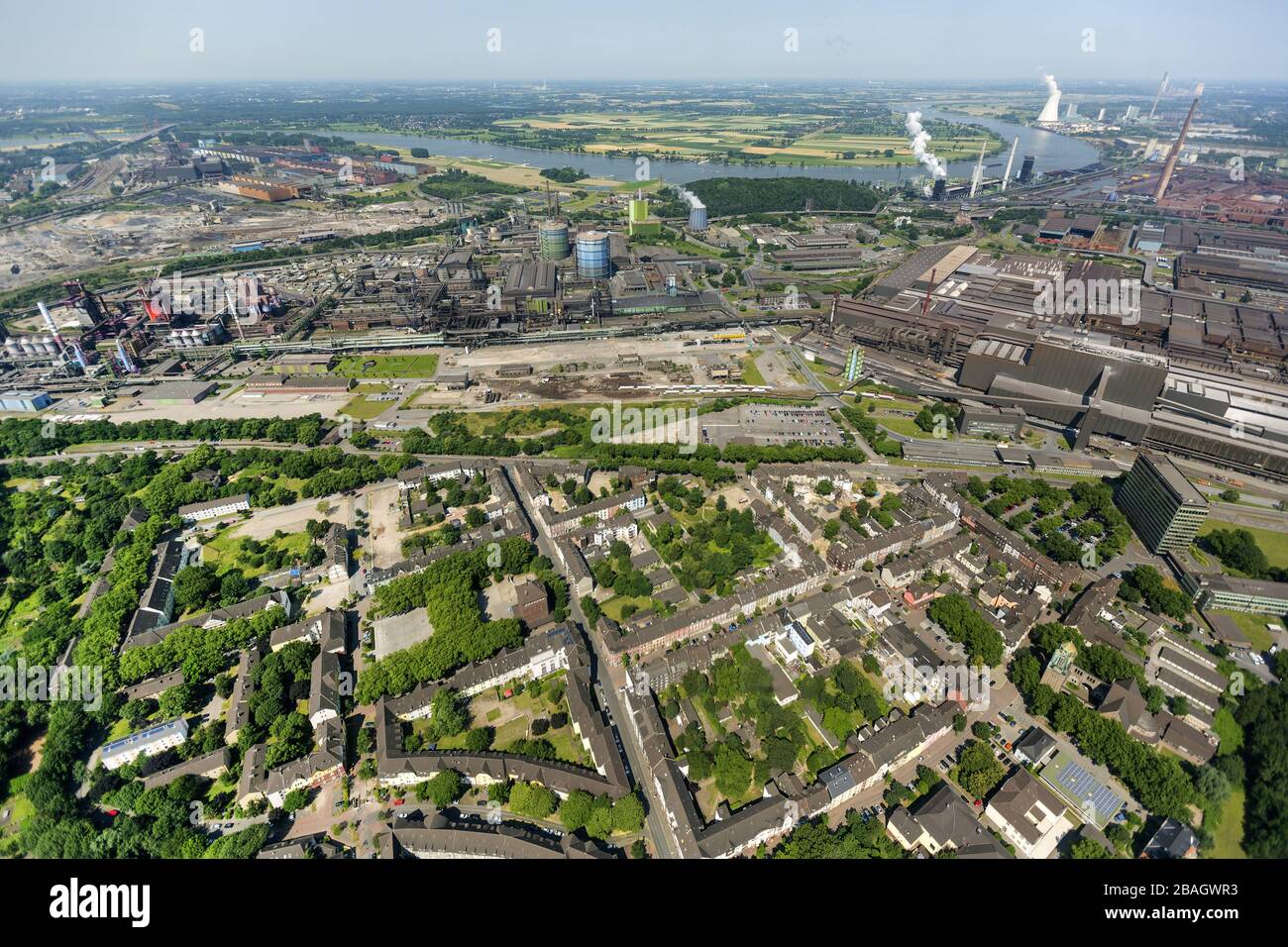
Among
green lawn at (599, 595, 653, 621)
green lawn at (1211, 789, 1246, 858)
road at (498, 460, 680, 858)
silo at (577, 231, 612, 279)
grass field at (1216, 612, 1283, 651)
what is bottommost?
green lawn at (1211, 789, 1246, 858)

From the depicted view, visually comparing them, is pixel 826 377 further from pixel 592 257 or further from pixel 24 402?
pixel 24 402

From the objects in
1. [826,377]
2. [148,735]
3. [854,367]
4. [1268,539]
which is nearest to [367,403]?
[148,735]

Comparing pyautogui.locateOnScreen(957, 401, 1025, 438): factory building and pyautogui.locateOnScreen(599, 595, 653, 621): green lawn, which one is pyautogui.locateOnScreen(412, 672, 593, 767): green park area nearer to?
pyautogui.locateOnScreen(599, 595, 653, 621): green lawn

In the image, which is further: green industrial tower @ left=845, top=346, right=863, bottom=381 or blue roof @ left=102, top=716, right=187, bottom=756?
green industrial tower @ left=845, top=346, right=863, bottom=381

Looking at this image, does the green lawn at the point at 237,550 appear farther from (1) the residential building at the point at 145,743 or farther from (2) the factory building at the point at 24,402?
(2) the factory building at the point at 24,402

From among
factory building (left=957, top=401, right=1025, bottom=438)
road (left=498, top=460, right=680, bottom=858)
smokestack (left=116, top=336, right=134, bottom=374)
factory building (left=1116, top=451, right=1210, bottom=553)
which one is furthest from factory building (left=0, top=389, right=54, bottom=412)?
factory building (left=1116, top=451, right=1210, bottom=553)

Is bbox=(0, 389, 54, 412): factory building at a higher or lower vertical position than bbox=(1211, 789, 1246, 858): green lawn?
higher
